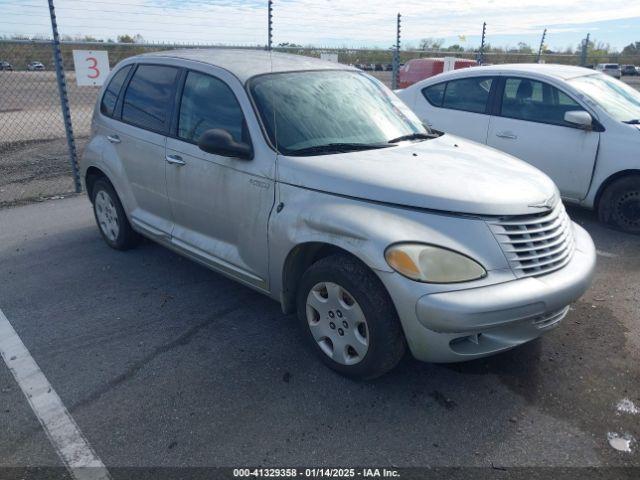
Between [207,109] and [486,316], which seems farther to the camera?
[207,109]

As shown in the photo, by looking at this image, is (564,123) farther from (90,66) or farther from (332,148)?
(90,66)


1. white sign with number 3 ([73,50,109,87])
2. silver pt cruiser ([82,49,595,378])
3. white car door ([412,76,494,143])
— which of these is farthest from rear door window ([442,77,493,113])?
white sign with number 3 ([73,50,109,87])

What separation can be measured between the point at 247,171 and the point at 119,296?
1.71m

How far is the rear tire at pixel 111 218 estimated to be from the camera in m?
5.14

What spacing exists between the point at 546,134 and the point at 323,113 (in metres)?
3.52

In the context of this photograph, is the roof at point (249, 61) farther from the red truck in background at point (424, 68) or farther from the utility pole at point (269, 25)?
the red truck in background at point (424, 68)

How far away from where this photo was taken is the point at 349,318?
10.2ft

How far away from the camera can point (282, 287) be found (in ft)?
11.6

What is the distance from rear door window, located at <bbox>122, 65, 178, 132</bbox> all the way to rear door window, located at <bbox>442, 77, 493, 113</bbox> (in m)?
3.97

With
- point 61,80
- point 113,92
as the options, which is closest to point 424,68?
point 61,80

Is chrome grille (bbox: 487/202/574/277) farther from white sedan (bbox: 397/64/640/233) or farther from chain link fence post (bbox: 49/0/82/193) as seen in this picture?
chain link fence post (bbox: 49/0/82/193)

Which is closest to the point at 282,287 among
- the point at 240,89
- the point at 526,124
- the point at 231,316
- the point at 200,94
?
the point at 231,316

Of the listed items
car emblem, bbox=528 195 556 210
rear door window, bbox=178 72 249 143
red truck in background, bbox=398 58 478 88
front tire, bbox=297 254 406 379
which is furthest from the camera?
red truck in background, bbox=398 58 478 88

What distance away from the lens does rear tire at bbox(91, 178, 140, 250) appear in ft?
16.9
